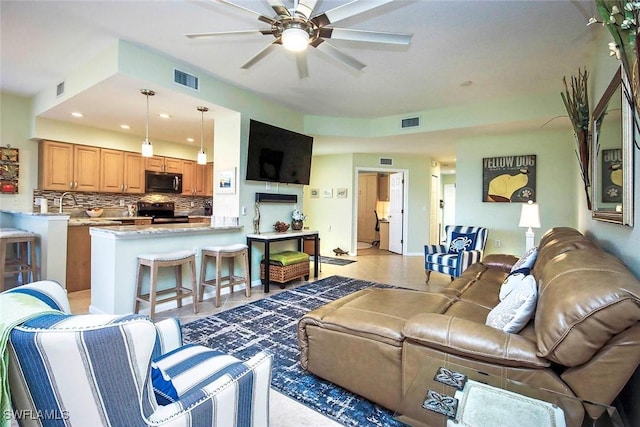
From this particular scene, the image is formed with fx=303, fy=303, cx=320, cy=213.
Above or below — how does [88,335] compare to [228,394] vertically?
above

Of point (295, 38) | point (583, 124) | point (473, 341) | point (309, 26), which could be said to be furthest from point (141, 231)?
point (583, 124)

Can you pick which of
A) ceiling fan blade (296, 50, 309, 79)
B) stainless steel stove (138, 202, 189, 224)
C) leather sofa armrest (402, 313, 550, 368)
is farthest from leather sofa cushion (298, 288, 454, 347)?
stainless steel stove (138, 202, 189, 224)

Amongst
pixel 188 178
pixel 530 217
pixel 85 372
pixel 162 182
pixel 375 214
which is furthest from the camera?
pixel 375 214

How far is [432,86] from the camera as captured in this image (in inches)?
153

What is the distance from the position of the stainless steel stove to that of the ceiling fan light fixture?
4.64 meters

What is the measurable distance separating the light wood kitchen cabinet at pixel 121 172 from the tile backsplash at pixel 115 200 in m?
0.30

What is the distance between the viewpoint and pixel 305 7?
194cm

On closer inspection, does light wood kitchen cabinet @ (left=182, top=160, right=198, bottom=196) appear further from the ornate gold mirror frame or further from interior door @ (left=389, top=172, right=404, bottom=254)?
the ornate gold mirror frame

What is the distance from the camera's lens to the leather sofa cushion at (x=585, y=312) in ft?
3.37

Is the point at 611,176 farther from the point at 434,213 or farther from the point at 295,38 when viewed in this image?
the point at 434,213

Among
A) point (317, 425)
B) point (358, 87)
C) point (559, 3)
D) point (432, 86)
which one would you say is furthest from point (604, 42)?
point (317, 425)

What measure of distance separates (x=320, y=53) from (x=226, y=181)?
208 centimetres

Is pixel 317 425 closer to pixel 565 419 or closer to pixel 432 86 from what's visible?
pixel 565 419

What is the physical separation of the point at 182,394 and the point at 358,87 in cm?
379
